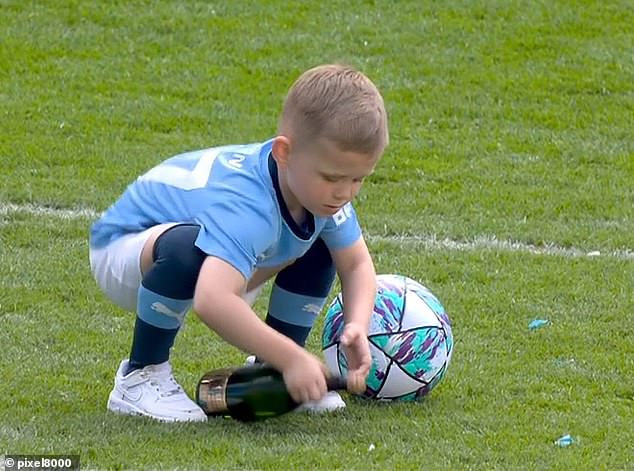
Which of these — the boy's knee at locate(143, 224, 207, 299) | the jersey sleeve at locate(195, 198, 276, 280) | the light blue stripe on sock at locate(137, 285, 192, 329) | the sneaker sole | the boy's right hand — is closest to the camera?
the boy's right hand

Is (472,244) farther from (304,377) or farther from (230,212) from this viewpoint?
(304,377)

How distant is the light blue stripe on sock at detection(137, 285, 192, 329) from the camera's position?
441 cm

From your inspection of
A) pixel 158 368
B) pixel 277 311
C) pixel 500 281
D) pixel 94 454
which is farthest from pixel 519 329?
pixel 94 454

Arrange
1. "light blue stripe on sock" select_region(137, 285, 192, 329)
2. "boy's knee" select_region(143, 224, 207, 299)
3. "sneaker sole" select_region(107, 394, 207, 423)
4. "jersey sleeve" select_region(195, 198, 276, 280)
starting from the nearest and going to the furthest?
"jersey sleeve" select_region(195, 198, 276, 280) → "boy's knee" select_region(143, 224, 207, 299) → "light blue stripe on sock" select_region(137, 285, 192, 329) → "sneaker sole" select_region(107, 394, 207, 423)

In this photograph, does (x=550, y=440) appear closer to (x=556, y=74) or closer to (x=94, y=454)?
(x=94, y=454)

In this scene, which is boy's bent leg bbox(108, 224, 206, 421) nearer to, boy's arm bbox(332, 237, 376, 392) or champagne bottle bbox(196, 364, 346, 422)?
champagne bottle bbox(196, 364, 346, 422)

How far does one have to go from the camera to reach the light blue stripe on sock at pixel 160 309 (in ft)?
14.5

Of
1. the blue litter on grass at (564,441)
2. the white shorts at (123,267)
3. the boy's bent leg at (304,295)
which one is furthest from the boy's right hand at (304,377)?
the blue litter on grass at (564,441)

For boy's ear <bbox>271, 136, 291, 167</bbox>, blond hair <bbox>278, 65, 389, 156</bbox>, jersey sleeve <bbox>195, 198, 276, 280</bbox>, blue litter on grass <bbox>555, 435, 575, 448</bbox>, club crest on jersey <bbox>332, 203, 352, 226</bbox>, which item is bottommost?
blue litter on grass <bbox>555, 435, 575, 448</bbox>

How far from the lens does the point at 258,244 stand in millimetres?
4234

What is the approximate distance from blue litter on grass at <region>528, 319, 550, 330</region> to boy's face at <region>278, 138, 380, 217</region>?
1.62 m

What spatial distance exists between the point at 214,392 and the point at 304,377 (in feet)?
1.89

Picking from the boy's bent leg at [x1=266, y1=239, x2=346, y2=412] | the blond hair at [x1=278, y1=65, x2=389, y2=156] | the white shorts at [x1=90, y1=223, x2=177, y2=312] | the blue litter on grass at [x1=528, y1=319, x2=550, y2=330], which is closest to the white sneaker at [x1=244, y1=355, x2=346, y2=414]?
the boy's bent leg at [x1=266, y1=239, x2=346, y2=412]

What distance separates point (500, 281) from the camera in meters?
6.30
